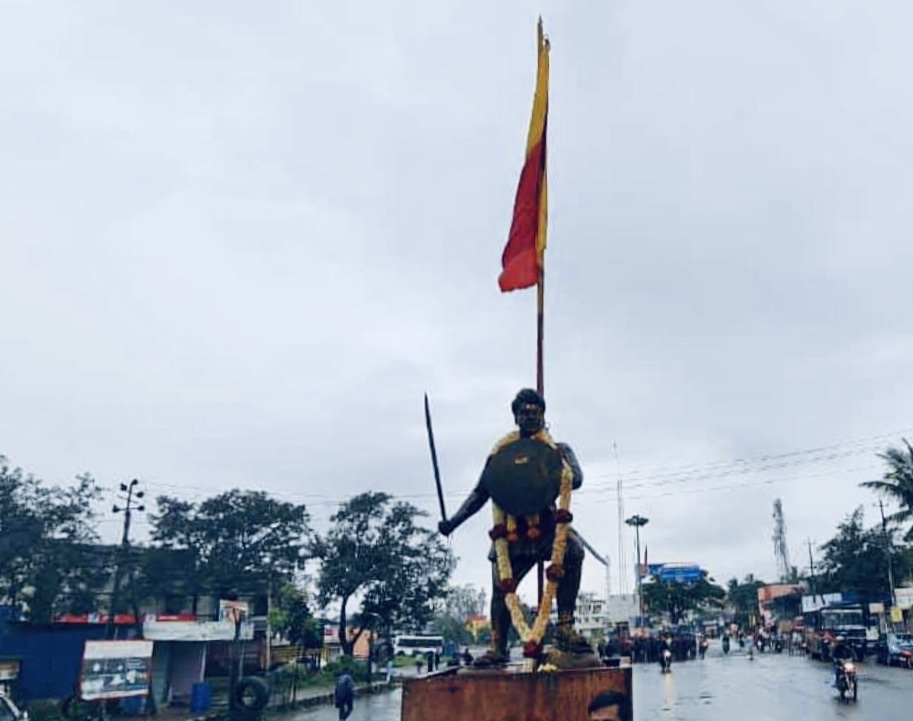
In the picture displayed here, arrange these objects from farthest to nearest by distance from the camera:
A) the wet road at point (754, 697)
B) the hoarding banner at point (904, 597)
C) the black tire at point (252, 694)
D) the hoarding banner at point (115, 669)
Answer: the hoarding banner at point (904, 597) → the black tire at point (252, 694) → the hoarding banner at point (115, 669) → the wet road at point (754, 697)

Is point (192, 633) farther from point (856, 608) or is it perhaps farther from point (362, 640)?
point (362, 640)

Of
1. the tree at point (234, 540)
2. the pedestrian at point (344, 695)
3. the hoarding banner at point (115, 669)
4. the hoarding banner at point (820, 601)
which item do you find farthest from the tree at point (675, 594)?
the hoarding banner at point (115, 669)

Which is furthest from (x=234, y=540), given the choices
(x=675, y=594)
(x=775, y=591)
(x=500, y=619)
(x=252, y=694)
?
(x=775, y=591)

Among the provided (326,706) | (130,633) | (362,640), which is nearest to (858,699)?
(326,706)

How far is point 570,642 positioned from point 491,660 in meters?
0.51

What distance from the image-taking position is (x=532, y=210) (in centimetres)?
644

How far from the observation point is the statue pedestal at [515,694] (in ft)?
14.0

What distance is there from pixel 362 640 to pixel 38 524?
153ft

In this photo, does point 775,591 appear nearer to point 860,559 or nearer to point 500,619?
point 860,559

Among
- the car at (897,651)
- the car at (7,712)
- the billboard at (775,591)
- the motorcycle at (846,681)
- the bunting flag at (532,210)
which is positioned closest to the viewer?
the bunting flag at (532,210)

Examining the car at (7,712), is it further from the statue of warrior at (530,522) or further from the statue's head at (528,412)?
the statue's head at (528,412)

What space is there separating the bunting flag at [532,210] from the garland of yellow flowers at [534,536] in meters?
1.56

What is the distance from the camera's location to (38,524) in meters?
27.3

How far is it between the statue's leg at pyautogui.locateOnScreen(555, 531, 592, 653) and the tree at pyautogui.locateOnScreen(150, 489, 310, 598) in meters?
29.7
